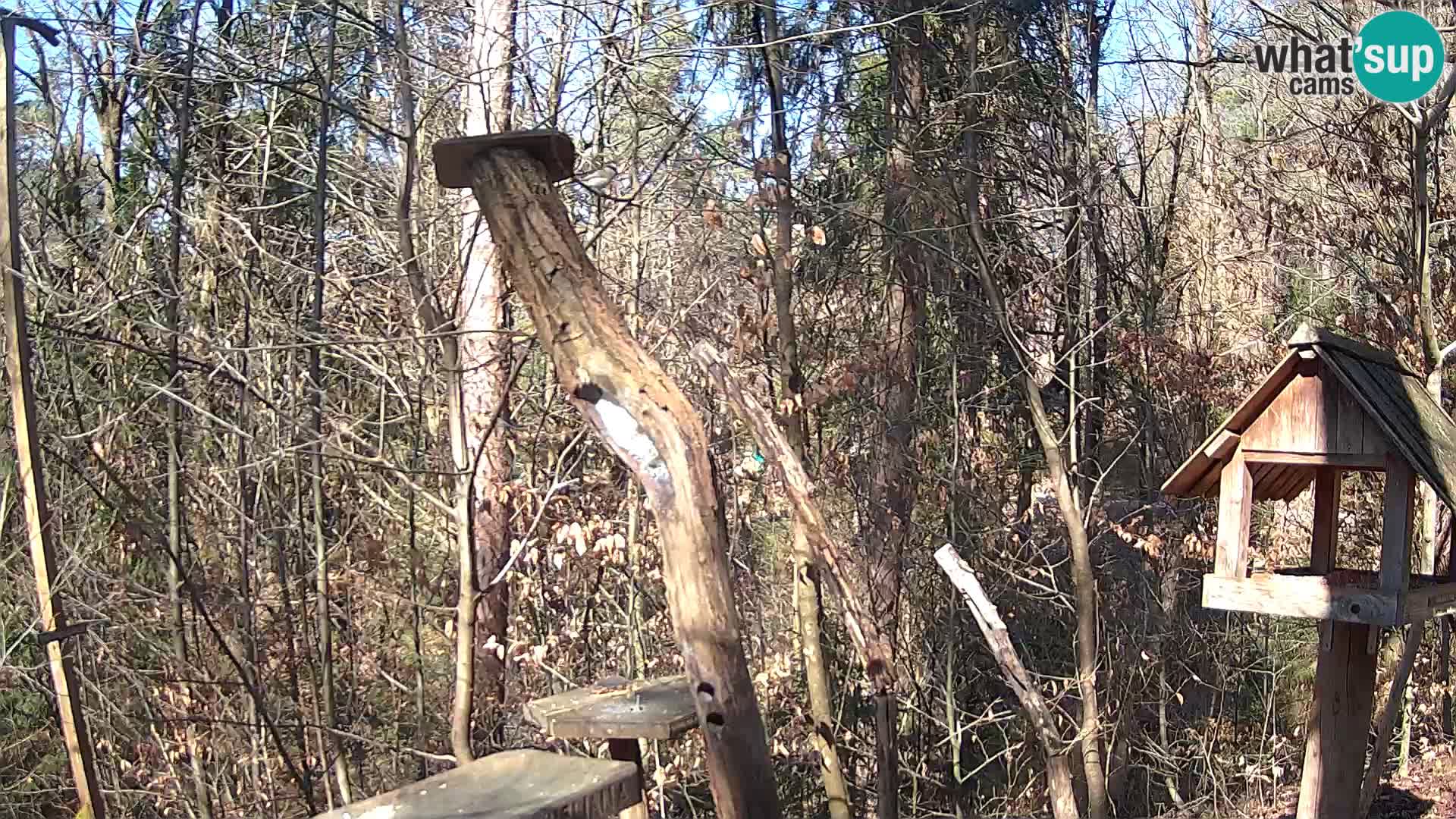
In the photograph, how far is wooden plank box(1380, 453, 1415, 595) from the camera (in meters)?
3.16

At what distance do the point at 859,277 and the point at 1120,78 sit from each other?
1849mm

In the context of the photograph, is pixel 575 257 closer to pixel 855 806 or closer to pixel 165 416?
pixel 165 416

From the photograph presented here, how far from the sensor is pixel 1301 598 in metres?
3.25

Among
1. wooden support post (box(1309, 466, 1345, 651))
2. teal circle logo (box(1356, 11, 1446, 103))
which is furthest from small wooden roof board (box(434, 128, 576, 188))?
teal circle logo (box(1356, 11, 1446, 103))

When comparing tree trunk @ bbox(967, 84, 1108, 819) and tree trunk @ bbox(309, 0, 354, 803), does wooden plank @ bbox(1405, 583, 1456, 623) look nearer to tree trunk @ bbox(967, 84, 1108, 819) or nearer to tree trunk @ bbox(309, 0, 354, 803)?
tree trunk @ bbox(967, 84, 1108, 819)

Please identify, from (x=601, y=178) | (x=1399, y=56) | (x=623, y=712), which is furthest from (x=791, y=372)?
(x=1399, y=56)

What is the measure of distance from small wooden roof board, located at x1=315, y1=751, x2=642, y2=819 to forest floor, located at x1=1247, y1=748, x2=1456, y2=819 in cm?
476

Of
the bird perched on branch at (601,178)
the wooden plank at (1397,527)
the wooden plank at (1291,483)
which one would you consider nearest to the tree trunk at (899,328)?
the bird perched on branch at (601,178)

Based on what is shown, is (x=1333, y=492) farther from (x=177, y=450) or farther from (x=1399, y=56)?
(x=177, y=450)

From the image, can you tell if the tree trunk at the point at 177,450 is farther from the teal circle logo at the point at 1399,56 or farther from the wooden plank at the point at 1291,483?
the teal circle logo at the point at 1399,56

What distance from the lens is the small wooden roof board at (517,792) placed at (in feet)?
7.85

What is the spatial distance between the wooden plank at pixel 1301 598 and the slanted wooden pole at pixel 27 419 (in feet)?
9.79

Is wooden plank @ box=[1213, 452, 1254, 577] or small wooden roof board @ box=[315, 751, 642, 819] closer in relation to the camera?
small wooden roof board @ box=[315, 751, 642, 819]

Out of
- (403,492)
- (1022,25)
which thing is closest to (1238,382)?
(1022,25)
